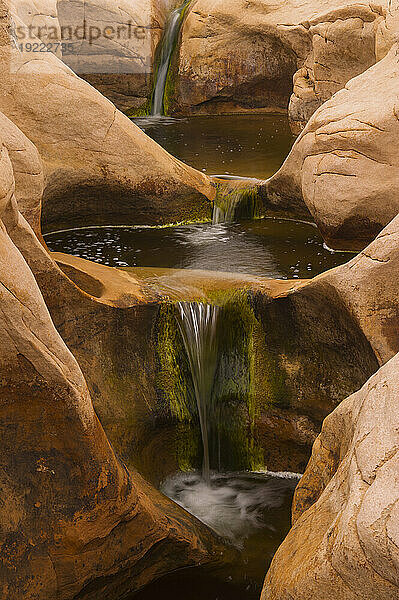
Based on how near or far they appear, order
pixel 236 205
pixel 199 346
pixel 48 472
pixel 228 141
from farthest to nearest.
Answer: pixel 228 141
pixel 236 205
pixel 199 346
pixel 48 472

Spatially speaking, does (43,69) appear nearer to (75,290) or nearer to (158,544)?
(75,290)

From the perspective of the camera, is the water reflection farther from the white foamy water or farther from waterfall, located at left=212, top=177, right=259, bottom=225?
the white foamy water

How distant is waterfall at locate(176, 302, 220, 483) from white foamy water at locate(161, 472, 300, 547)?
5.4 inches

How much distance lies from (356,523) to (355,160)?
4.32 meters

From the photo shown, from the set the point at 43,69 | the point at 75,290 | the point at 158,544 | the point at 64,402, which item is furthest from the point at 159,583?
the point at 43,69

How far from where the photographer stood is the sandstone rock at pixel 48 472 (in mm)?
3371

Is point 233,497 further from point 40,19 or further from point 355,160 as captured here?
point 40,19

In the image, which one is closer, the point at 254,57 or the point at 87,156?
the point at 87,156

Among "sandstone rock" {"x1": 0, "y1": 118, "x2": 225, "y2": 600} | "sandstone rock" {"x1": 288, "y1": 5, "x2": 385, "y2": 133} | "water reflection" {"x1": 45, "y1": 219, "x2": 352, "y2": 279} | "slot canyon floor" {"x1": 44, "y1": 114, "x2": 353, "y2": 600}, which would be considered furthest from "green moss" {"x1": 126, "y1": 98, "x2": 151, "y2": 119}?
"sandstone rock" {"x1": 0, "y1": 118, "x2": 225, "y2": 600}

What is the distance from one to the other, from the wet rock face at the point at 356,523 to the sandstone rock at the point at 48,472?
895 mm

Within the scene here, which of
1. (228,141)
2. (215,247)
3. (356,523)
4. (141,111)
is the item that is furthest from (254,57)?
(356,523)

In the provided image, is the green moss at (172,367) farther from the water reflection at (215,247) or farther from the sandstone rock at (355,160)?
the sandstone rock at (355,160)

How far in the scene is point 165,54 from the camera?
1319 cm

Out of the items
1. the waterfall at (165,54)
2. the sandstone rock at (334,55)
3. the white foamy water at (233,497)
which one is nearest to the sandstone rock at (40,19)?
the waterfall at (165,54)
